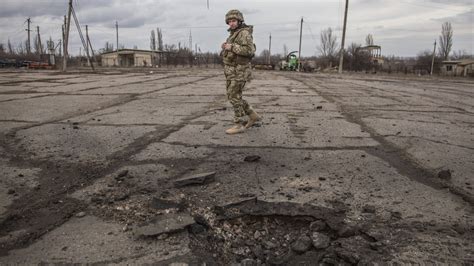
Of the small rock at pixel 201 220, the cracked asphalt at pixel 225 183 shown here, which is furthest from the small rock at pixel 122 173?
the small rock at pixel 201 220

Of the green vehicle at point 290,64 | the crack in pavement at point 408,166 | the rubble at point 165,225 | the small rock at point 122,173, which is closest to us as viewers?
the rubble at point 165,225

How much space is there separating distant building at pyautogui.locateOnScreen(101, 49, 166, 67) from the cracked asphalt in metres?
60.1

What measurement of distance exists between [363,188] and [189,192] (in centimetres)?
147

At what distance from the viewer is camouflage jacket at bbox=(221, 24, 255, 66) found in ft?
16.6

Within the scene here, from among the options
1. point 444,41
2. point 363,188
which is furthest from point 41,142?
point 444,41

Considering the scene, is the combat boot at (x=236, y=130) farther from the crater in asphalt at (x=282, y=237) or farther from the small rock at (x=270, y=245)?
the small rock at (x=270, y=245)

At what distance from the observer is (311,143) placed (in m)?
4.67

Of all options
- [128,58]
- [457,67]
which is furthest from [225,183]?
[128,58]

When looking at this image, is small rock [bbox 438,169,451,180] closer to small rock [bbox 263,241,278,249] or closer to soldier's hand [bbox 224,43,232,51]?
small rock [bbox 263,241,278,249]

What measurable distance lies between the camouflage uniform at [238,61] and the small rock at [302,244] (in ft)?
10.5

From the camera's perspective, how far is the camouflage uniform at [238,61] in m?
5.07

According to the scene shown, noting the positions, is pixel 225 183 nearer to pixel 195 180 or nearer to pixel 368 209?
pixel 195 180

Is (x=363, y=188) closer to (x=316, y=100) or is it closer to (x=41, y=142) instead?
(x=41, y=142)

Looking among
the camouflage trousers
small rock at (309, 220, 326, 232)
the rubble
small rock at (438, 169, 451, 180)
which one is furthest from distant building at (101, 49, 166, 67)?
small rock at (309, 220, 326, 232)
